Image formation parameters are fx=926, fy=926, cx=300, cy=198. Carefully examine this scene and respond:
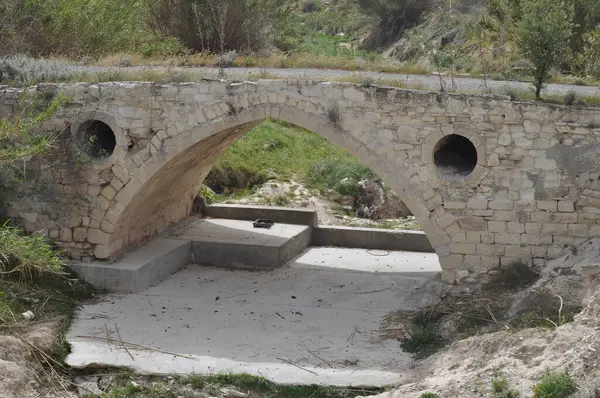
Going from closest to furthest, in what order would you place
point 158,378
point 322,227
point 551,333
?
1. point 551,333
2. point 158,378
3. point 322,227

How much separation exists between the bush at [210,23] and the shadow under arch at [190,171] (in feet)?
18.5

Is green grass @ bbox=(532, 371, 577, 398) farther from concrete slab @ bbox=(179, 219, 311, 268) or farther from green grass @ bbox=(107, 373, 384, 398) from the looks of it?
concrete slab @ bbox=(179, 219, 311, 268)

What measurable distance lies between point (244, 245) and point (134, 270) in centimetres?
246

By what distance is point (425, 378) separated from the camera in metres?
11.0

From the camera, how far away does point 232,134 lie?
15953 millimetres

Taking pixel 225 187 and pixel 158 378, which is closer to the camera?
pixel 158 378

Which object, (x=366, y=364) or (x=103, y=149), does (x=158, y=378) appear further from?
(x=103, y=149)

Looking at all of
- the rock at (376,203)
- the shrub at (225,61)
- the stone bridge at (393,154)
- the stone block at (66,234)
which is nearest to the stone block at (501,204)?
the stone bridge at (393,154)

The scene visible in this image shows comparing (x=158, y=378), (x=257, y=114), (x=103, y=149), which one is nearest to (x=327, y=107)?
(x=257, y=114)

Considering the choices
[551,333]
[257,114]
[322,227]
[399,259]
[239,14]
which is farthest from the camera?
[239,14]

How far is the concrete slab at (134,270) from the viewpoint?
14.7m

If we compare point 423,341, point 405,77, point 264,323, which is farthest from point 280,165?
point 423,341

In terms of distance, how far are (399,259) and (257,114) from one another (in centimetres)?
458

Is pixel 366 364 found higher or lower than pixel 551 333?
lower
